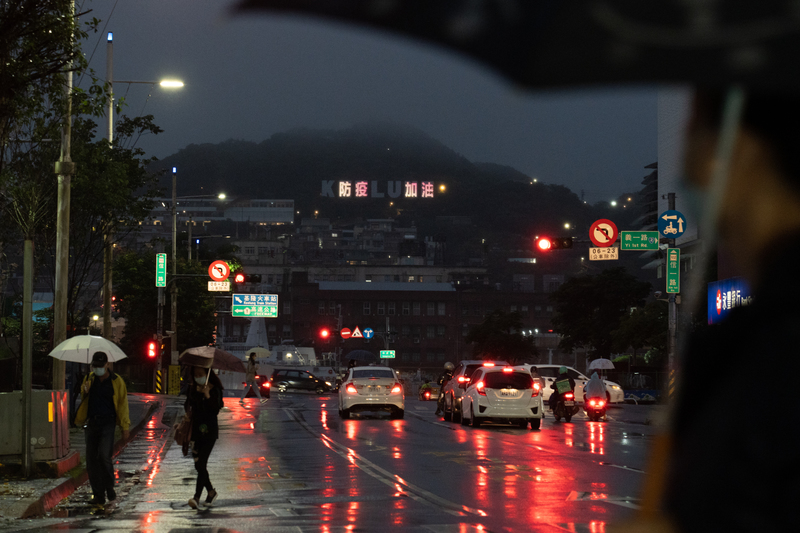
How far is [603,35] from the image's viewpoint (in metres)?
1.22

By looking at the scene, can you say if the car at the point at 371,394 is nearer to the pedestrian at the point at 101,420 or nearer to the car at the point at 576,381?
the car at the point at 576,381

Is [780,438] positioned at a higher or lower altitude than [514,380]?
higher

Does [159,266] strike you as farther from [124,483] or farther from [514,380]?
[124,483]

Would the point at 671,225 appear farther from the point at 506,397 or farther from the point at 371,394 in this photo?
the point at 371,394

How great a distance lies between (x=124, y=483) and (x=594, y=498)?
7.50m

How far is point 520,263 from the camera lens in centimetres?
19412

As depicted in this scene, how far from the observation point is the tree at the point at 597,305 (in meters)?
82.3

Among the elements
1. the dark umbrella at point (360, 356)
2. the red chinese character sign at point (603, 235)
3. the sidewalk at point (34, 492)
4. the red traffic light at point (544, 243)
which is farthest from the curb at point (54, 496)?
the dark umbrella at point (360, 356)

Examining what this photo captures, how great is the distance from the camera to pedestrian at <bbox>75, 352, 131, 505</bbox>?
1305cm

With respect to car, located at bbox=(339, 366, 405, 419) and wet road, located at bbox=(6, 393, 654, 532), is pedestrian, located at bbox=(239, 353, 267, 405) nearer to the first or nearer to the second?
car, located at bbox=(339, 366, 405, 419)

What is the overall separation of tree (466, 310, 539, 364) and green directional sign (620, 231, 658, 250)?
6481 centimetres

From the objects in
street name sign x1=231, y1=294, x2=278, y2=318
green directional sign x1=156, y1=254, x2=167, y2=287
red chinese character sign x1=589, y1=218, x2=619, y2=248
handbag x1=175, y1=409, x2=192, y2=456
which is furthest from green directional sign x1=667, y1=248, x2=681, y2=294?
street name sign x1=231, y1=294, x2=278, y2=318

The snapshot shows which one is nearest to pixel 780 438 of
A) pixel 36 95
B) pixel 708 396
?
pixel 708 396

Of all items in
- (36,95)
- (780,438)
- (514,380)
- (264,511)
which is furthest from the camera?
(514,380)
